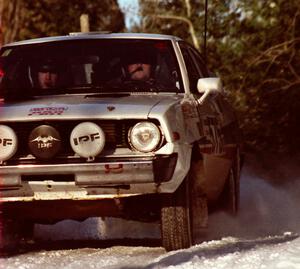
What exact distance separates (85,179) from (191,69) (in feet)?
6.91

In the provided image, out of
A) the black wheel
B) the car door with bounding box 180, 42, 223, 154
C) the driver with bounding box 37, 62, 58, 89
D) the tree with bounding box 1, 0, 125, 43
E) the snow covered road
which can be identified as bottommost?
the snow covered road

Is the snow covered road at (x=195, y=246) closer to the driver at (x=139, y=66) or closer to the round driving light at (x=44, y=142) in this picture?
the round driving light at (x=44, y=142)

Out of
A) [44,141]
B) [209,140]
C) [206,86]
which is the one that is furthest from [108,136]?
[206,86]

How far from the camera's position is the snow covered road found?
5.67 metres

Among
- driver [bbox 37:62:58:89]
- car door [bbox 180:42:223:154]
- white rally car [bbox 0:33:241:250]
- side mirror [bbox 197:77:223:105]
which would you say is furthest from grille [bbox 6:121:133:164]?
side mirror [bbox 197:77:223:105]

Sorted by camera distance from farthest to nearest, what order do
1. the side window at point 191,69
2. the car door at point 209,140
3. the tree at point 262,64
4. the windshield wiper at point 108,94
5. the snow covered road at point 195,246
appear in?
1. the tree at point 262,64
2. the side window at point 191,69
3. the car door at point 209,140
4. the windshield wiper at point 108,94
5. the snow covered road at point 195,246

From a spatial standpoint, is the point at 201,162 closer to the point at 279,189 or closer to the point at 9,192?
the point at 9,192

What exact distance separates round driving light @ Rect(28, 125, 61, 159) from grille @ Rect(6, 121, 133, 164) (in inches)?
1.9

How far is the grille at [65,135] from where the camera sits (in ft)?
20.7

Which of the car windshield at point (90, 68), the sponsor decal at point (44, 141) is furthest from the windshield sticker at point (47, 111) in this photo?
the car windshield at point (90, 68)

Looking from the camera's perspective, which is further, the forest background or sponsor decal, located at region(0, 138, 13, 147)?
the forest background

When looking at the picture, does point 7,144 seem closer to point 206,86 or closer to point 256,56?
point 206,86

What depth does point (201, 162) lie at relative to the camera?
23.1 feet

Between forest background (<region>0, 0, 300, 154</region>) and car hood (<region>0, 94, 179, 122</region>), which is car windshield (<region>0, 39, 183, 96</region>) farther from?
forest background (<region>0, 0, 300, 154</region>)
